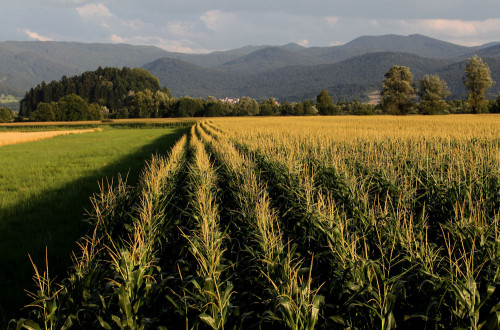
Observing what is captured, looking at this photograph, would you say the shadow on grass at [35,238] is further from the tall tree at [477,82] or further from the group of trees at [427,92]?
the tall tree at [477,82]

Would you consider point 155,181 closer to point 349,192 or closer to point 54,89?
point 349,192

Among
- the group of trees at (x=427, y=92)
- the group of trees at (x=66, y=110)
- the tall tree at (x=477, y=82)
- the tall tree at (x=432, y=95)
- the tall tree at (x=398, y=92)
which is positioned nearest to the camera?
the tall tree at (x=477, y=82)

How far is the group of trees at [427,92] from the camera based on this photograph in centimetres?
7419

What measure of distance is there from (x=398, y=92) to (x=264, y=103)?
69.8m

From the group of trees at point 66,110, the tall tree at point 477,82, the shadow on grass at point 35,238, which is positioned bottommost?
the shadow on grass at point 35,238

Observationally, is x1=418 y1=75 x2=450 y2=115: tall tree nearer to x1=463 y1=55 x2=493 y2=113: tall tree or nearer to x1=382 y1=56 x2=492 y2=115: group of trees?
x1=382 y1=56 x2=492 y2=115: group of trees

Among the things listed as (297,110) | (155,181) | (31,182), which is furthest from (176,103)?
(155,181)

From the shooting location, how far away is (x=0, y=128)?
78062 mm

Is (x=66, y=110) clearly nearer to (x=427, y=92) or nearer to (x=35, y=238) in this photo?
(x=427, y=92)

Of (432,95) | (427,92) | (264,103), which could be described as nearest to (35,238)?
(432,95)

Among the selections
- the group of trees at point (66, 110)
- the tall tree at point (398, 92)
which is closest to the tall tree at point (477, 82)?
the tall tree at point (398, 92)

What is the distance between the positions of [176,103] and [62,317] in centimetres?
13146

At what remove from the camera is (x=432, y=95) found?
77.4 m

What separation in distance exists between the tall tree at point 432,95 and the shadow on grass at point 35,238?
8126 cm
